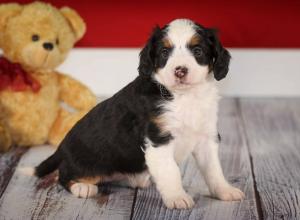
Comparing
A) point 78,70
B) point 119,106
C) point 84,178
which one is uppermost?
point 119,106

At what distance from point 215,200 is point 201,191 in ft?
0.54

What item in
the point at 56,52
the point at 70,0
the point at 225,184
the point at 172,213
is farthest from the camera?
the point at 70,0

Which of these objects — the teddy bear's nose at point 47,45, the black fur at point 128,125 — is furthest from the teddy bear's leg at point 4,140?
the black fur at point 128,125

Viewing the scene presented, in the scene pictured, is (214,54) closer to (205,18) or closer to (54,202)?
(54,202)

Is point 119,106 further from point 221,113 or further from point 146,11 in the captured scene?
point 146,11

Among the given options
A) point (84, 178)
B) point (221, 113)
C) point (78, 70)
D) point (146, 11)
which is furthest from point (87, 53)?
point (84, 178)

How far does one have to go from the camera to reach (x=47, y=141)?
3926mm

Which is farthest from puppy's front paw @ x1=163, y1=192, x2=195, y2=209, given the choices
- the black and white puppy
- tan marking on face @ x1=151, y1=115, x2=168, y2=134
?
tan marking on face @ x1=151, y1=115, x2=168, y2=134

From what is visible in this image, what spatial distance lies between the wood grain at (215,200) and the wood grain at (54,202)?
0.26 feet

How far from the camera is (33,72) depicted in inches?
155

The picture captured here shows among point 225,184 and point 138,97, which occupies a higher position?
point 138,97

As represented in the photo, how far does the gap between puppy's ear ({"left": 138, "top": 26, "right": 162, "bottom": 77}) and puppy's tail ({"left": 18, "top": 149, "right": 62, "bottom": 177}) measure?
2.23 ft

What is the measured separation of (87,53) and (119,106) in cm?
221

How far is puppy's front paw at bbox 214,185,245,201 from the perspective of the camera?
286cm
